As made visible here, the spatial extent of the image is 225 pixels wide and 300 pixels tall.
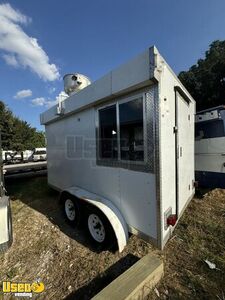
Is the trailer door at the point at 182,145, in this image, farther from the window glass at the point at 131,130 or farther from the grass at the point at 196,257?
the window glass at the point at 131,130

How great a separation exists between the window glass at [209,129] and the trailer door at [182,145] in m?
0.80

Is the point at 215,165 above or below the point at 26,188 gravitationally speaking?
above

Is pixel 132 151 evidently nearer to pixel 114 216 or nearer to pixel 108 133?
pixel 108 133

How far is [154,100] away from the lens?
253 centimetres

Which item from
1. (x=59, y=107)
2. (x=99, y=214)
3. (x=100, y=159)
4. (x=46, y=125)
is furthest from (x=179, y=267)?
(x=46, y=125)

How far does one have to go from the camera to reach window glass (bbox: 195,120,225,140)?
4.57 meters

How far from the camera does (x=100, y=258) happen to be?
297 centimetres

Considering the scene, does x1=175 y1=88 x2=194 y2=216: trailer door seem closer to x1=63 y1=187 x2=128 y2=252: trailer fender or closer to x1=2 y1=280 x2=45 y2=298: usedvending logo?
x1=63 y1=187 x2=128 y2=252: trailer fender

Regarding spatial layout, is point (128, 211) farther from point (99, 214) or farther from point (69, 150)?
point (69, 150)

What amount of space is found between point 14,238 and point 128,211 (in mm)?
2528

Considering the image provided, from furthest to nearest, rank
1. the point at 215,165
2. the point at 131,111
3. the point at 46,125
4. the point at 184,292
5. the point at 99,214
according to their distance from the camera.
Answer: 1. the point at 46,125
2. the point at 215,165
3. the point at 99,214
4. the point at 131,111
5. the point at 184,292

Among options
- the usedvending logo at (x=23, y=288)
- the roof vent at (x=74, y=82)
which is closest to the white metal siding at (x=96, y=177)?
the roof vent at (x=74, y=82)

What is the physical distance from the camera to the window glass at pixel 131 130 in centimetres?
282

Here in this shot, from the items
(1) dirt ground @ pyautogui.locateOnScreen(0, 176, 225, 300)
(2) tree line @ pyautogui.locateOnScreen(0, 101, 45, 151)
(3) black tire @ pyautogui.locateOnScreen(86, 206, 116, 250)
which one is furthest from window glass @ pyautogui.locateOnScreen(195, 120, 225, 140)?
(2) tree line @ pyautogui.locateOnScreen(0, 101, 45, 151)
